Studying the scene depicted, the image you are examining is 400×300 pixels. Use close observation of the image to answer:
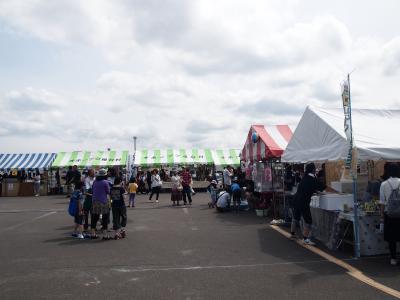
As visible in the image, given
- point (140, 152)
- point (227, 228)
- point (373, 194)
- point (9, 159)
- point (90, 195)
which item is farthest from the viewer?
point (140, 152)

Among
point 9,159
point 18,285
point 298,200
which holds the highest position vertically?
point 9,159

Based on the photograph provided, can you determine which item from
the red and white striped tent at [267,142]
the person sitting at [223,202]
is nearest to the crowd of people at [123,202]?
the red and white striped tent at [267,142]

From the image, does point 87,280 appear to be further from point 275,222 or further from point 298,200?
point 275,222

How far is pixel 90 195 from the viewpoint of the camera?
403 inches

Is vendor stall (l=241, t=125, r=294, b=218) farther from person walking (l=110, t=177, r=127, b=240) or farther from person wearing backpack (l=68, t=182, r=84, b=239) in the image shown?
person wearing backpack (l=68, t=182, r=84, b=239)

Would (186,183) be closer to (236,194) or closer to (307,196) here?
(236,194)

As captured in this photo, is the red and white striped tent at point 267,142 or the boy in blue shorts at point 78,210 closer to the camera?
the boy in blue shorts at point 78,210

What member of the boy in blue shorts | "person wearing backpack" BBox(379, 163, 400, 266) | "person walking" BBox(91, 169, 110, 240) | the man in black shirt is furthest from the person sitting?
"person wearing backpack" BBox(379, 163, 400, 266)

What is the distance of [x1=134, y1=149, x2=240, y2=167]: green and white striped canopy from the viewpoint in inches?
1169

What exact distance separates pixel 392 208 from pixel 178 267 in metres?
3.55

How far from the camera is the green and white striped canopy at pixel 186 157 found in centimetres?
2970

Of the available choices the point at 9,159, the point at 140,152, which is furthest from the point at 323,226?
the point at 9,159

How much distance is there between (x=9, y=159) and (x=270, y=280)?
88.1ft

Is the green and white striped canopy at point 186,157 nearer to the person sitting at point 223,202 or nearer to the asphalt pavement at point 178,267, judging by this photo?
the person sitting at point 223,202
